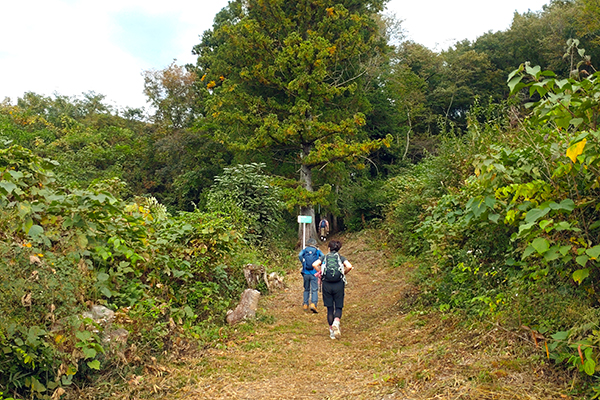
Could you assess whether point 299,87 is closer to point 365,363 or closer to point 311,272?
point 311,272

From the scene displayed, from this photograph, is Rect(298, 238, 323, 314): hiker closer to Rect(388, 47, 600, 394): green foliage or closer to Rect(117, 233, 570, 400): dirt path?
Rect(117, 233, 570, 400): dirt path

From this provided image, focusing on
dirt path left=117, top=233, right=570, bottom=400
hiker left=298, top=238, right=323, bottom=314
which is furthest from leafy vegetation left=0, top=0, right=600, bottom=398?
hiker left=298, top=238, right=323, bottom=314

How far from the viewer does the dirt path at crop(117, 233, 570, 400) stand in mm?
3779

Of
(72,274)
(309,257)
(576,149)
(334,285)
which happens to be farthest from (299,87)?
(576,149)

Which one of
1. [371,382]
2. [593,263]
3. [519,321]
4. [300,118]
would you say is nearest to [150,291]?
[371,382]

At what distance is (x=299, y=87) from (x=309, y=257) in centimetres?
1004

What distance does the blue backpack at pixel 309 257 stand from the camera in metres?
8.47

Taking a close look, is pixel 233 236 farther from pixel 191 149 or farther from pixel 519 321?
pixel 191 149

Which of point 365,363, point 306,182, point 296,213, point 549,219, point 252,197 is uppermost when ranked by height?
point 306,182

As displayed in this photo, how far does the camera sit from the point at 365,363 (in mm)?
5426

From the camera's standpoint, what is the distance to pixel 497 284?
18.2 feet

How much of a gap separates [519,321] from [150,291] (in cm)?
417

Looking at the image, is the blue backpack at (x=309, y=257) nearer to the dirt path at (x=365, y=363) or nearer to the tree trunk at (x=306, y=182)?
the dirt path at (x=365, y=363)

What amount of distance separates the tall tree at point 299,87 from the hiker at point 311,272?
817cm
